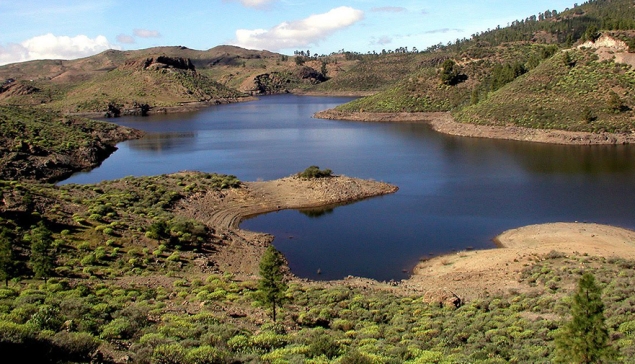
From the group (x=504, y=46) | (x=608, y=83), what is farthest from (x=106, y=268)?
(x=504, y=46)

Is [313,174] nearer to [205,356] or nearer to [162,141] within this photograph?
[205,356]

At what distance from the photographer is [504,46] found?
458 ft

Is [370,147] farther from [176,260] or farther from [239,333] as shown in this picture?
[239,333]

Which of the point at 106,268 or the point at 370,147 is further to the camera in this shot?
the point at 370,147

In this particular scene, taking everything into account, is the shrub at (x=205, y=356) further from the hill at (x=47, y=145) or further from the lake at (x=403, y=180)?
the hill at (x=47, y=145)

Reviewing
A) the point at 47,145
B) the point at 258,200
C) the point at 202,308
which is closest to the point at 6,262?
the point at 202,308

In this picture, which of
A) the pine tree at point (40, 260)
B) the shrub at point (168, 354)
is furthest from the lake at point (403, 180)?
the shrub at point (168, 354)

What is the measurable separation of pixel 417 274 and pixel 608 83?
72346mm

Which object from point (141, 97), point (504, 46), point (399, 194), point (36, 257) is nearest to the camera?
point (36, 257)

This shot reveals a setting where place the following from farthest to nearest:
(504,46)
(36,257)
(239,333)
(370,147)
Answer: (504,46), (370,147), (36,257), (239,333)

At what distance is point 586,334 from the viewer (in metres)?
14.2

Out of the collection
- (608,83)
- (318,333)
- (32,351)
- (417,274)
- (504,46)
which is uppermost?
(504,46)

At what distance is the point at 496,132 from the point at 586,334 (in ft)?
261

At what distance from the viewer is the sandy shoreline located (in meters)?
77.1
